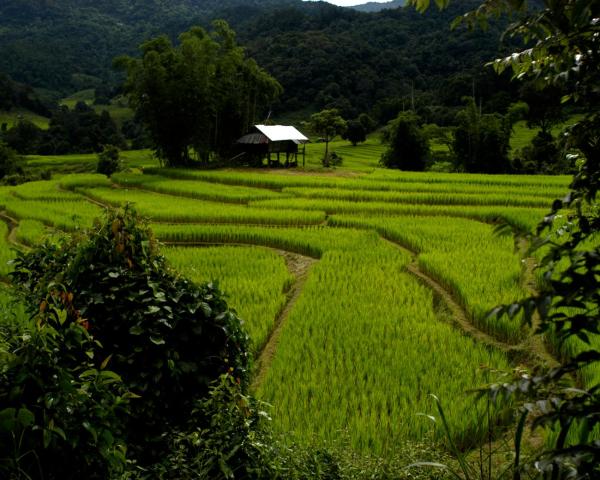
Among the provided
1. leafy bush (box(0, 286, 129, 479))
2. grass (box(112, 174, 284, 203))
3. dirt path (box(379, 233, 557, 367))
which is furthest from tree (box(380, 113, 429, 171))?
leafy bush (box(0, 286, 129, 479))

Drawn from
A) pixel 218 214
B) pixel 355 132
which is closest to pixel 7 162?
pixel 218 214

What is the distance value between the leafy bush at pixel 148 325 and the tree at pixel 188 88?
25510 mm

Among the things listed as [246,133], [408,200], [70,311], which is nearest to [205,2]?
[246,133]

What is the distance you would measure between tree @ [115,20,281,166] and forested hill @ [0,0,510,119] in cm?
1753

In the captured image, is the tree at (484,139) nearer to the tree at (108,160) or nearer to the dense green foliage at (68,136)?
the tree at (108,160)

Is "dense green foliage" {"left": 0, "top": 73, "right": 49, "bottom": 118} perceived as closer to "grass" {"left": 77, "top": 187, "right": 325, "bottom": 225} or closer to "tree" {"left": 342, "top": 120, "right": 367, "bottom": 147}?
"tree" {"left": 342, "top": 120, "right": 367, "bottom": 147}

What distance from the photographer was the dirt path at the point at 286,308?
5.65 meters

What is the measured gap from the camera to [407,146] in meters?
33.6

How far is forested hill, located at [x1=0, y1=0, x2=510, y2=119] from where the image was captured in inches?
2616

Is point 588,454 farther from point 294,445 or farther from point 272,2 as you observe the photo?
point 272,2

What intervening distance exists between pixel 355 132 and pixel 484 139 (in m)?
22.1

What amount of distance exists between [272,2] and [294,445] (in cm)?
20578

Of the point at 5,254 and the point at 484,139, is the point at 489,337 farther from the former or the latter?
the point at 484,139

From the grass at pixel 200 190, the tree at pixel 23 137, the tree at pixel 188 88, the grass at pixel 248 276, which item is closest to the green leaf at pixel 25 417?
the grass at pixel 248 276
